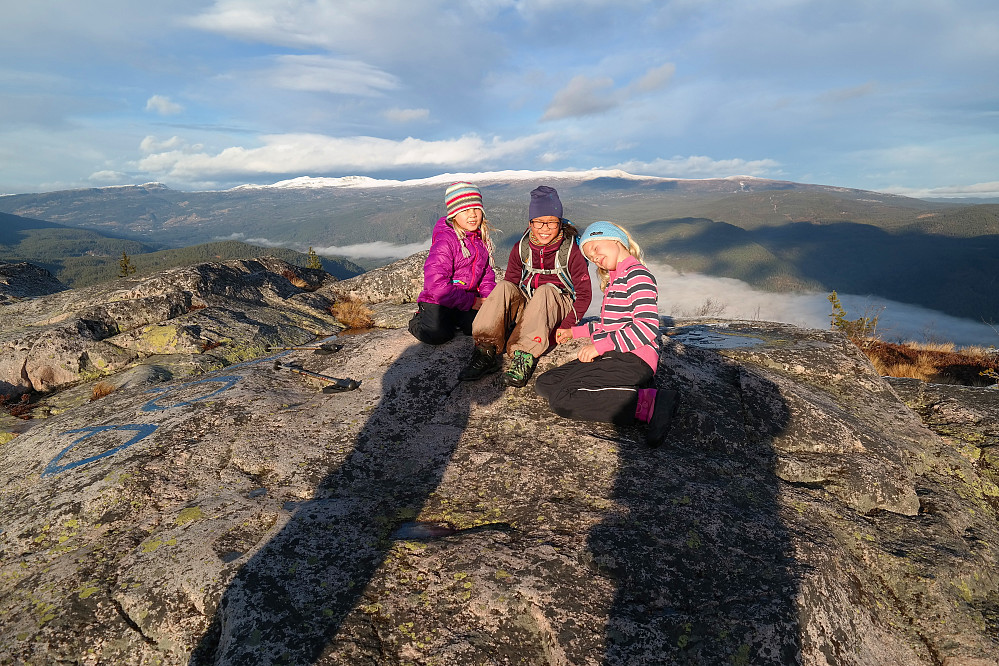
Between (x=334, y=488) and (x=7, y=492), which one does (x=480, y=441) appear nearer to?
(x=334, y=488)

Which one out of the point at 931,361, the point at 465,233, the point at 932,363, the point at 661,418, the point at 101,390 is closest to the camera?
the point at 661,418

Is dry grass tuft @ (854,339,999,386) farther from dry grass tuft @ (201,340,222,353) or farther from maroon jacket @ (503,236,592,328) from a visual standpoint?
dry grass tuft @ (201,340,222,353)

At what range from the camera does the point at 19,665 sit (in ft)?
10.8

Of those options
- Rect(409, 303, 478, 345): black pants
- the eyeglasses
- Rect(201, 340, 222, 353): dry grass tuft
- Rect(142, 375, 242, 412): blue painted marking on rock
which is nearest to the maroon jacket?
the eyeglasses

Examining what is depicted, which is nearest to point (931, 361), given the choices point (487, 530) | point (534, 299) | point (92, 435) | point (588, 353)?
point (588, 353)

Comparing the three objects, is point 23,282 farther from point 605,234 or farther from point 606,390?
point 606,390

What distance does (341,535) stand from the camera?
4148mm

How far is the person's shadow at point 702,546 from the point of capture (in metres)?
3.12

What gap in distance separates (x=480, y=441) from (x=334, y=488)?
1.84 metres

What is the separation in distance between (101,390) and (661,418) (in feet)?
36.1

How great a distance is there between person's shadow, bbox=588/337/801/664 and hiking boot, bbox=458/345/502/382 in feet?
7.53

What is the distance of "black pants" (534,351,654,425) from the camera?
18.9ft

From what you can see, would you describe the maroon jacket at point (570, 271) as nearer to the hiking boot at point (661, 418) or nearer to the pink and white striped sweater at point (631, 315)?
the pink and white striped sweater at point (631, 315)

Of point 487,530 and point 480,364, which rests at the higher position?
point 480,364
